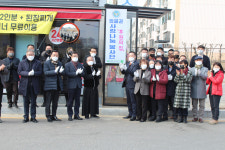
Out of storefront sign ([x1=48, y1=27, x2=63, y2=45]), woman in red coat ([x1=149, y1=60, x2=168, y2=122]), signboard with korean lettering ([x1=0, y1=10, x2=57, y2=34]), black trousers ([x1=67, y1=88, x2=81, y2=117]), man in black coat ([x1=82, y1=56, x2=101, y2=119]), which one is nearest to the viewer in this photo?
woman in red coat ([x1=149, y1=60, x2=168, y2=122])

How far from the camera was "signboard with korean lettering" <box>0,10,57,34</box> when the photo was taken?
28.1 feet

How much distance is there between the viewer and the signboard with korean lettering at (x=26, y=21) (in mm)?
8555

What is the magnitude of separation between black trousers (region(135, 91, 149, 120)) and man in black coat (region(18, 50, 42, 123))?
2.83m

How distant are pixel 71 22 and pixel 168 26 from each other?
26136 mm

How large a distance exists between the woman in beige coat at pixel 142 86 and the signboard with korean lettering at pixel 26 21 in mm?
3502

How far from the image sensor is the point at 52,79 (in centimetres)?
703

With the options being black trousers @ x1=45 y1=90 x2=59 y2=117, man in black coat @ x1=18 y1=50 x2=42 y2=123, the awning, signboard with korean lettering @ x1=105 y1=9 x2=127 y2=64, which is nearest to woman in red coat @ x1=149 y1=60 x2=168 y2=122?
signboard with korean lettering @ x1=105 y1=9 x2=127 y2=64

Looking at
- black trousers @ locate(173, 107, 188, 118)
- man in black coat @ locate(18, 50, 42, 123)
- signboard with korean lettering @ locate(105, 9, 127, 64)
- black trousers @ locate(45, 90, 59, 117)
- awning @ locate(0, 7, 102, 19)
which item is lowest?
black trousers @ locate(173, 107, 188, 118)

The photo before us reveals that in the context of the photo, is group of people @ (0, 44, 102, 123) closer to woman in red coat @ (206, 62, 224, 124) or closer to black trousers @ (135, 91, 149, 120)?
black trousers @ (135, 91, 149, 120)

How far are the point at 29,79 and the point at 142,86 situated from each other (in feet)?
10.1

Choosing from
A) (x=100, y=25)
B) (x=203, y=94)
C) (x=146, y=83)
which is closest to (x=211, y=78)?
(x=203, y=94)

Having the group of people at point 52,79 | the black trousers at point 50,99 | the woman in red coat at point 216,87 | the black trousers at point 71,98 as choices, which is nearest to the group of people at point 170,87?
the woman in red coat at point 216,87

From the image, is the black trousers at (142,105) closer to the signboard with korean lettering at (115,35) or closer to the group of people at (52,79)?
the group of people at (52,79)

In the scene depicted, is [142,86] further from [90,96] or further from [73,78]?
[73,78]
